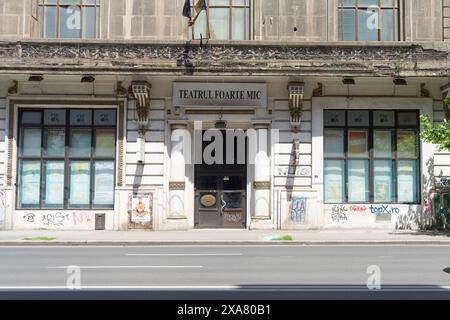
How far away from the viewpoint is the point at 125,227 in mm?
22266

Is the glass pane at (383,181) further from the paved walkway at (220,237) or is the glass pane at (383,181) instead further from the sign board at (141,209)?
the sign board at (141,209)

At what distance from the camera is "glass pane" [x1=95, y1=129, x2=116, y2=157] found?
75.0ft

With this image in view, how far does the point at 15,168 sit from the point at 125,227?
205 inches

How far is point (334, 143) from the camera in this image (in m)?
23.0

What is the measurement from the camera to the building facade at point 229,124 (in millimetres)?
22312

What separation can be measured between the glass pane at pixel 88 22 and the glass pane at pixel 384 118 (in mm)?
12477

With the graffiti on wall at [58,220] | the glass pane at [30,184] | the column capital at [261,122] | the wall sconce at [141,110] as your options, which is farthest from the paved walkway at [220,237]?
the column capital at [261,122]

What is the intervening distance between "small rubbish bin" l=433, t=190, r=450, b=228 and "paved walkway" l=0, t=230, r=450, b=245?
129 cm

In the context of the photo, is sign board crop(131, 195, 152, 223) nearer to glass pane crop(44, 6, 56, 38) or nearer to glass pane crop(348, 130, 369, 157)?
glass pane crop(44, 6, 56, 38)

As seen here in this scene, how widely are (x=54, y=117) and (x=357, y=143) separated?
12.8m

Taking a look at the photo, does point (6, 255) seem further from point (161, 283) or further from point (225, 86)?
point (225, 86)

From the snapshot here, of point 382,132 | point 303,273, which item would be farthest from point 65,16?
point 303,273

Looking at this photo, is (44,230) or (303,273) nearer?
(303,273)

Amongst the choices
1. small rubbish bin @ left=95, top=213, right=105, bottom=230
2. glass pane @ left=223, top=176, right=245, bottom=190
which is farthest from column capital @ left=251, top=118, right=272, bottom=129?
small rubbish bin @ left=95, top=213, right=105, bottom=230
